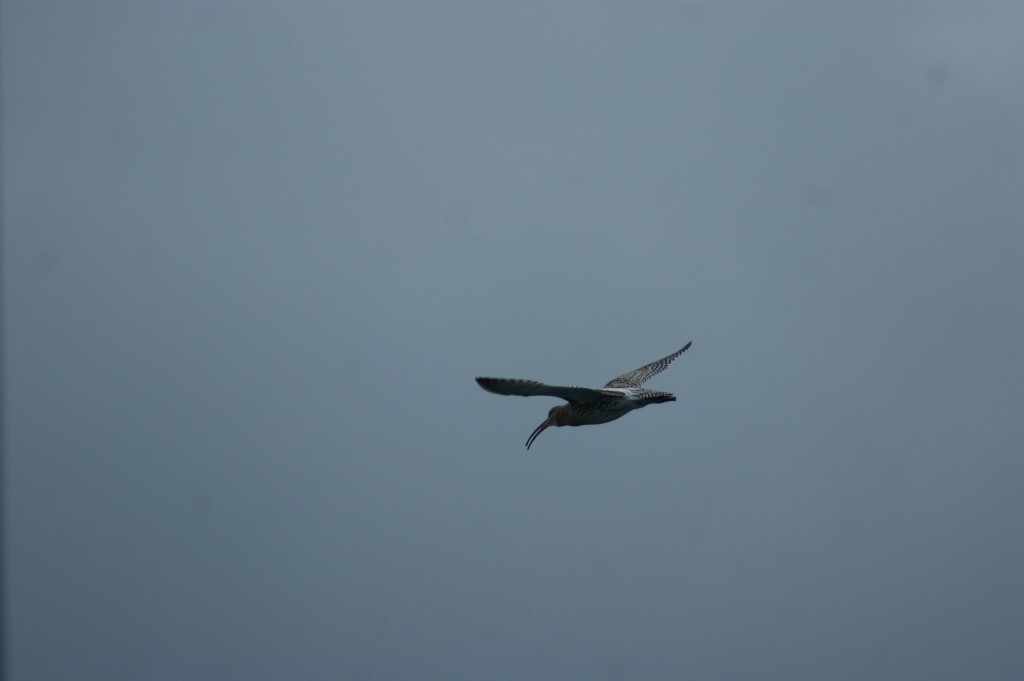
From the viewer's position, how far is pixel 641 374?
21.6 m

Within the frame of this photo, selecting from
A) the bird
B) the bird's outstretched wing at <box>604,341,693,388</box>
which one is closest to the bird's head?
the bird

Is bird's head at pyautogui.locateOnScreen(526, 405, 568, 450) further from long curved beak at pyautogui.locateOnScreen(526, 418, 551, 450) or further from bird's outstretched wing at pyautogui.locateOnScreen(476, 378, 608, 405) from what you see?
bird's outstretched wing at pyautogui.locateOnScreen(476, 378, 608, 405)

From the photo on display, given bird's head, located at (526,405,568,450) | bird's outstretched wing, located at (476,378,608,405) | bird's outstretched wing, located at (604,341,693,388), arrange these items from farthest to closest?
bird's outstretched wing, located at (604,341,693,388), bird's head, located at (526,405,568,450), bird's outstretched wing, located at (476,378,608,405)

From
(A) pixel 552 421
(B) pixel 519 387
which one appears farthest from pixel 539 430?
(B) pixel 519 387

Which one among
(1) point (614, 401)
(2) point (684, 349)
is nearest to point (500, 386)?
(1) point (614, 401)

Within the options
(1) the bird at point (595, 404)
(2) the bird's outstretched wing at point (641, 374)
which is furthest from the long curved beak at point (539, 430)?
(2) the bird's outstretched wing at point (641, 374)

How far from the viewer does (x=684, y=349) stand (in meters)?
23.5

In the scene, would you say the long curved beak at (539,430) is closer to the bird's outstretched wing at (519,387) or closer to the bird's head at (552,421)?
the bird's head at (552,421)

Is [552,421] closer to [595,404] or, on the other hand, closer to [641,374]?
[595,404]

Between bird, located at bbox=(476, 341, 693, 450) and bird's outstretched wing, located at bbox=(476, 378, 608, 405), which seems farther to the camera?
bird, located at bbox=(476, 341, 693, 450)

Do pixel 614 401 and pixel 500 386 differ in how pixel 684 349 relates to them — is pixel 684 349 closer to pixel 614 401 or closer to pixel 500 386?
pixel 614 401

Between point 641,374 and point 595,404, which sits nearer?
point 595,404

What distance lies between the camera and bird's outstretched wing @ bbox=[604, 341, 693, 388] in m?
20.3

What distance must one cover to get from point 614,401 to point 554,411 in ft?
4.31
